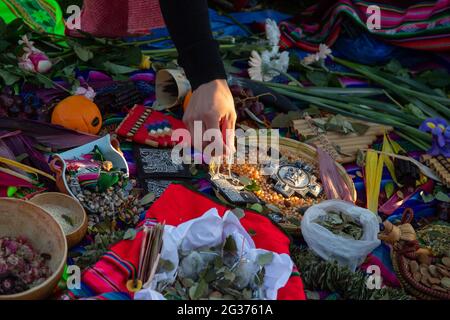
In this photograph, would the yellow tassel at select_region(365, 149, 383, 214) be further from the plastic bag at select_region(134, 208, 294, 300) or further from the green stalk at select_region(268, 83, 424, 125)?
the plastic bag at select_region(134, 208, 294, 300)

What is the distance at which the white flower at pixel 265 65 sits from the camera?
2762 millimetres

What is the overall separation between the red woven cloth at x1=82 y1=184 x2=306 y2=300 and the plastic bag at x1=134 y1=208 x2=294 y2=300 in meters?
0.04

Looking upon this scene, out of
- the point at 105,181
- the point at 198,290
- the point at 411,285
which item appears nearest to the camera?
the point at 198,290

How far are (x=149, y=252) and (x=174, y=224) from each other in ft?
A: 0.59

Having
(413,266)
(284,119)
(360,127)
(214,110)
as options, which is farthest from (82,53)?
(413,266)

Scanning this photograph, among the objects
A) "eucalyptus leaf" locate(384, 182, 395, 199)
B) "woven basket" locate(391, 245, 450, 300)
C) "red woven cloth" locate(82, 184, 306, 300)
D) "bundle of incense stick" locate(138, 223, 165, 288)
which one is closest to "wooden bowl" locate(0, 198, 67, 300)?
"red woven cloth" locate(82, 184, 306, 300)

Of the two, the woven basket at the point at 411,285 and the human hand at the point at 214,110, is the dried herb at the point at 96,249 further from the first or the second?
the woven basket at the point at 411,285

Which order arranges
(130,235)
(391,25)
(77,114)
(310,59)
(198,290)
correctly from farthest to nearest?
1. (391,25)
2. (310,59)
3. (77,114)
4. (130,235)
5. (198,290)

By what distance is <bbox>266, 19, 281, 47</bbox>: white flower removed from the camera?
2906 mm

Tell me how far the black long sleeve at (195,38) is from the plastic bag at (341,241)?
2.02ft

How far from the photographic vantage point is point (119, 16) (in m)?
2.63

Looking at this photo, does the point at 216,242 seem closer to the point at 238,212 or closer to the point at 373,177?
the point at 238,212

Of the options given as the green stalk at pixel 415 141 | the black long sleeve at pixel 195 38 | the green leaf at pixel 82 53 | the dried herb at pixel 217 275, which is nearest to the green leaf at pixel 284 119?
the green stalk at pixel 415 141
